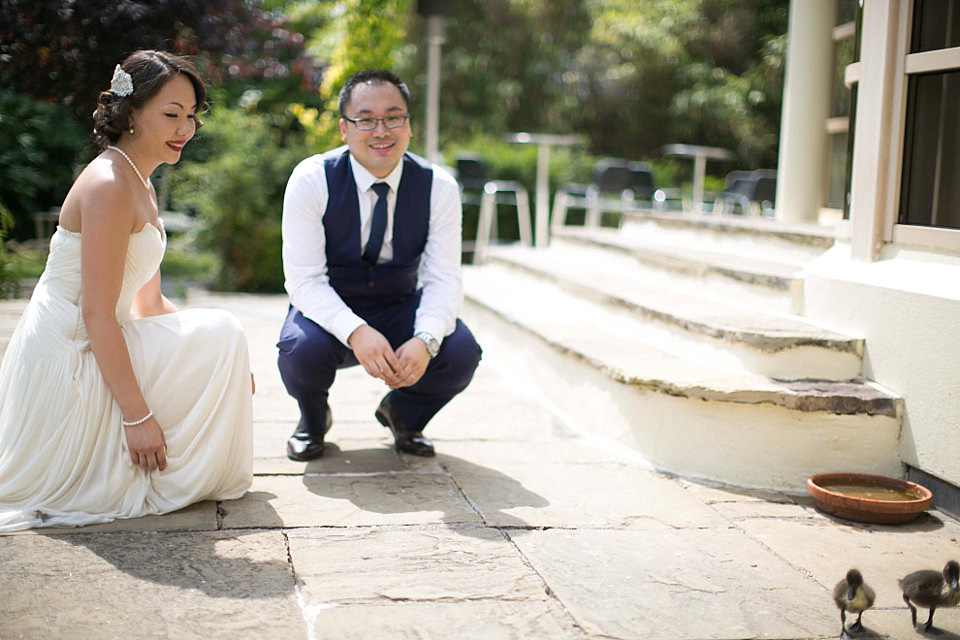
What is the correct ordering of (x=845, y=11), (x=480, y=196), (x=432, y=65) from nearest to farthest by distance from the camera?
(x=845, y=11) → (x=432, y=65) → (x=480, y=196)

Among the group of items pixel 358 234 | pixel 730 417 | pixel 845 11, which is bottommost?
pixel 730 417

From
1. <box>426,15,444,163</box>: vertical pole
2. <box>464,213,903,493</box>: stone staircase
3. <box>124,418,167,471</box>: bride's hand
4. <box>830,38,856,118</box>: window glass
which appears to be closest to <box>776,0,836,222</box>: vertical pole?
<box>830,38,856,118</box>: window glass

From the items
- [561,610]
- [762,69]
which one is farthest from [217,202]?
[762,69]

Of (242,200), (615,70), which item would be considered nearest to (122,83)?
(242,200)

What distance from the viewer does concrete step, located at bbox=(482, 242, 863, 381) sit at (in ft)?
12.2

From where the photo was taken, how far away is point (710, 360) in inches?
157

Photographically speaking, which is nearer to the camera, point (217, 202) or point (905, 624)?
point (905, 624)

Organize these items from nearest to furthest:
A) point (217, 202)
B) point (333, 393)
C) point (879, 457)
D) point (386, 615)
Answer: point (386, 615) → point (879, 457) → point (333, 393) → point (217, 202)

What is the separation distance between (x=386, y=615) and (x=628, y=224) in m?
5.42

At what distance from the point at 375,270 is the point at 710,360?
1435mm

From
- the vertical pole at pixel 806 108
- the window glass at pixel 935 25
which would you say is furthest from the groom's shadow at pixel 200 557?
the vertical pole at pixel 806 108

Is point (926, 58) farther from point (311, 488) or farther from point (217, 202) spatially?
point (217, 202)

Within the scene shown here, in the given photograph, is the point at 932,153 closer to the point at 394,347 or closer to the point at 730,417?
the point at 730,417

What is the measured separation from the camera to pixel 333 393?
492 centimetres
